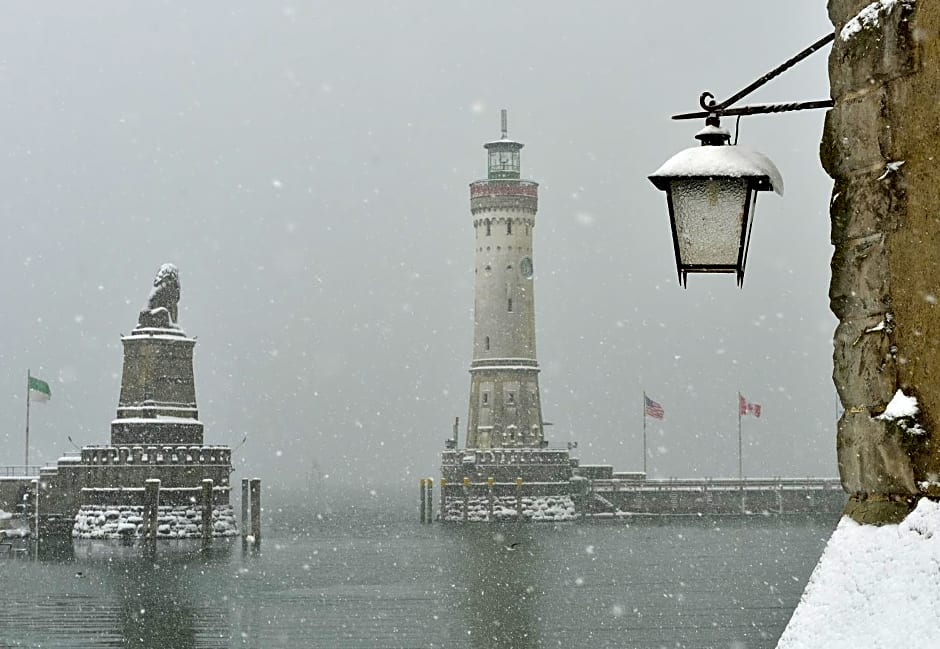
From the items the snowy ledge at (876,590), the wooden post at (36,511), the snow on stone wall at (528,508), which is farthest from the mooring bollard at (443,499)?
the snowy ledge at (876,590)

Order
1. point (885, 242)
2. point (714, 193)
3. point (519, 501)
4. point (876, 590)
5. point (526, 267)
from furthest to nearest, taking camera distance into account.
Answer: point (519, 501) < point (526, 267) < point (714, 193) < point (885, 242) < point (876, 590)

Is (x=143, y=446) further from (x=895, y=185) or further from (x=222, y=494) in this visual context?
(x=895, y=185)

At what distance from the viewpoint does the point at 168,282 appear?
185ft

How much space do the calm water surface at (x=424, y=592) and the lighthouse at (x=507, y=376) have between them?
2715mm

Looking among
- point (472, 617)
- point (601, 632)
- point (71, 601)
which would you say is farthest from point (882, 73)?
point (71, 601)

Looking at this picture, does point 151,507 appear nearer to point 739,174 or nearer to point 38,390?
point 38,390

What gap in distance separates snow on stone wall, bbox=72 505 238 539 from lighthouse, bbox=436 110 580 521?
761 inches

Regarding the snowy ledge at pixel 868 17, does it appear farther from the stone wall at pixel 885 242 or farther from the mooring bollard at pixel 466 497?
the mooring bollard at pixel 466 497

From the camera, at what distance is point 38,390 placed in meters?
58.2

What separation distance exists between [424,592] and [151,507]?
15301 mm

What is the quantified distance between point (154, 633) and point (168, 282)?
26.3 meters

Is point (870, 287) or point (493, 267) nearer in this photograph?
point (870, 287)

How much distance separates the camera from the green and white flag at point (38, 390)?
190ft

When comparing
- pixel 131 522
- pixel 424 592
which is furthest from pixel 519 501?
pixel 424 592
